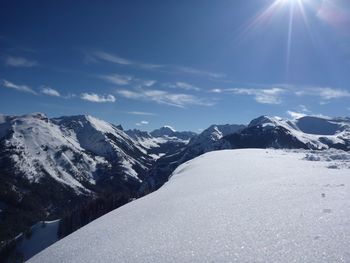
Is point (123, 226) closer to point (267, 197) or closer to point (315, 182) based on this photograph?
point (267, 197)

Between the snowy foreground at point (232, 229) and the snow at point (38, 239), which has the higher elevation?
the snowy foreground at point (232, 229)

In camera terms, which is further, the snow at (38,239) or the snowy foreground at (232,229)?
the snow at (38,239)

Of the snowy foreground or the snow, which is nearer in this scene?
the snowy foreground

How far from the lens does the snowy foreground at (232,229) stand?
6633 millimetres

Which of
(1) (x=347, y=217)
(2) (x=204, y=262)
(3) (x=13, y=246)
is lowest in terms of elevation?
(3) (x=13, y=246)

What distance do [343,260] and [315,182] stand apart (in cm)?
772

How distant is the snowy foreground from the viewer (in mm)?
6633

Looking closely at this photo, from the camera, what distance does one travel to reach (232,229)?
26.8 ft

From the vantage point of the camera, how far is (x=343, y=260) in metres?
5.74

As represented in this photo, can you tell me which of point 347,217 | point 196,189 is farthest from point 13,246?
point 347,217

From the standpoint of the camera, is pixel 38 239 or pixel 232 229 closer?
pixel 232 229

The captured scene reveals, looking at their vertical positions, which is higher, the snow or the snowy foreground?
the snowy foreground

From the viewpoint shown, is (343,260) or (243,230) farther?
(243,230)

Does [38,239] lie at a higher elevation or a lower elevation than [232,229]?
lower
